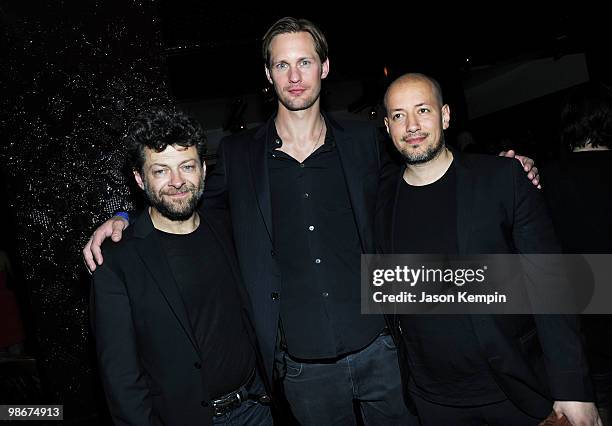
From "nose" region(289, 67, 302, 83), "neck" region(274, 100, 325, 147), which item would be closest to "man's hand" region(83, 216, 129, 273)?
"neck" region(274, 100, 325, 147)

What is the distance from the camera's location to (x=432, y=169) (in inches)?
81.2

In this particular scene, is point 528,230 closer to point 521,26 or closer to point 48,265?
point 48,265

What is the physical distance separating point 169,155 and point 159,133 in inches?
4.1

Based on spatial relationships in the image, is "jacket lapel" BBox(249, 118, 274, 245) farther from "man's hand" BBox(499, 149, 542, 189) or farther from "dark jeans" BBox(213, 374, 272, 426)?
"man's hand" BBox(499, 149, 542, 189)

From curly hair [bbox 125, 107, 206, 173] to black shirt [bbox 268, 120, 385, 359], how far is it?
46 centimetres

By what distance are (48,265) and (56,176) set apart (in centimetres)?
49

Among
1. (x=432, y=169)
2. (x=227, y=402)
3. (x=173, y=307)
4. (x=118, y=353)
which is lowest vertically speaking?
(x=227, y=402)

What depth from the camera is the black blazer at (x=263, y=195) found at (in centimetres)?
212

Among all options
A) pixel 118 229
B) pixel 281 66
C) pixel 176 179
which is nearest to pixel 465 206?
pixel 281 66

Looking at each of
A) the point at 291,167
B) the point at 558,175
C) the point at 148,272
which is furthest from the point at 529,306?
the point at 148,272

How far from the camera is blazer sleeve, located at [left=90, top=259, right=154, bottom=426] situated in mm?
1775

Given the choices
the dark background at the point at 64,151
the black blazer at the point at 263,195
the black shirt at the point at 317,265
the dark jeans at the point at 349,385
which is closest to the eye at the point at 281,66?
the black blazer at the point at 263,195

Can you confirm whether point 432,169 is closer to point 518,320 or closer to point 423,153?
point 423,153

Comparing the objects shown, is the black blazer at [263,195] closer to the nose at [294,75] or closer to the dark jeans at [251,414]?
the dark jeans at [251,414]
